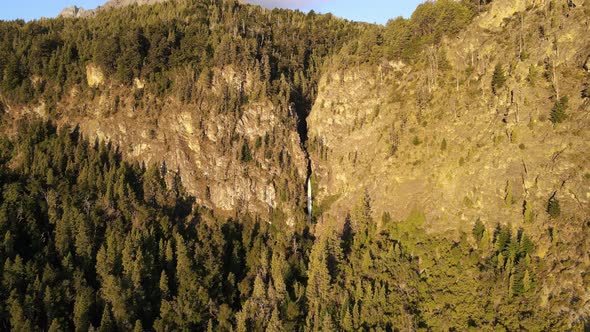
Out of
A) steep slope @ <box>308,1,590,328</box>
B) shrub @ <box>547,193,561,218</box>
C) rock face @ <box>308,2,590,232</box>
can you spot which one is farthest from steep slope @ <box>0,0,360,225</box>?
shrub @ <box>547,193,561,218</box>

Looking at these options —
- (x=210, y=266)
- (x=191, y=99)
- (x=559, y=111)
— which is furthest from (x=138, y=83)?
(x=559, y=111)

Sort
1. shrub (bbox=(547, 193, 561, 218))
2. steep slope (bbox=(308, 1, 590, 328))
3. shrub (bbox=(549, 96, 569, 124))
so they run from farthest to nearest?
shrub (bbox=(549, 96, 569, 124)), steep slope (bbox=(308, 1, 590, 328)), shrub (bbox=(547, 193, 561, 218))

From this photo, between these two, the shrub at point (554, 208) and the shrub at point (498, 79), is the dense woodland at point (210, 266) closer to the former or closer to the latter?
the shrub at point (554, 208)

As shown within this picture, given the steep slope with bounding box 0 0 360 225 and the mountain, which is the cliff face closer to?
the steep slope with bounding box 0 0 360 225

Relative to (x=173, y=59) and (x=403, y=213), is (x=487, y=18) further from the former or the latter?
(x=173, y=59)

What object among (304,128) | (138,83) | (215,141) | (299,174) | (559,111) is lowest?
(299,174)

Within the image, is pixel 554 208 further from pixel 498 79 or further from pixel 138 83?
pixel 138 83

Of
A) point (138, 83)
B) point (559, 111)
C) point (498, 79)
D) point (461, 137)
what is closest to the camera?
point (559, 111)

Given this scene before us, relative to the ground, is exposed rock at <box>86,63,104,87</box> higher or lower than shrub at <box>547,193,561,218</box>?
higher

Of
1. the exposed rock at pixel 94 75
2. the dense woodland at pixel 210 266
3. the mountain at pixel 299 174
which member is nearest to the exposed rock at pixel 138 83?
the mountain at pixel 299 174

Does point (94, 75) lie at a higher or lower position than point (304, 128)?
higher
